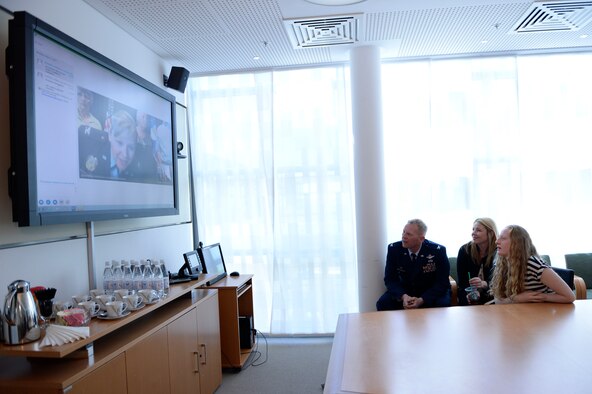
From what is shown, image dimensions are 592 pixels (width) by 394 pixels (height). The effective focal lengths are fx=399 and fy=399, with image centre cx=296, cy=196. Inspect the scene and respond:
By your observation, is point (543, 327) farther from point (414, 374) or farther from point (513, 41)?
point (513, 41)

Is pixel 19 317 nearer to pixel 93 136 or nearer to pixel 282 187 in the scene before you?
pixel 93 136

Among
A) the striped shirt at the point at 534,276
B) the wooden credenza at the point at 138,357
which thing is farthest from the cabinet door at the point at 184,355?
the striped shirt at the point at 534,276

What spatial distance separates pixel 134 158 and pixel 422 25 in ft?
9.03

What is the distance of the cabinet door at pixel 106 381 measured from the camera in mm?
1737

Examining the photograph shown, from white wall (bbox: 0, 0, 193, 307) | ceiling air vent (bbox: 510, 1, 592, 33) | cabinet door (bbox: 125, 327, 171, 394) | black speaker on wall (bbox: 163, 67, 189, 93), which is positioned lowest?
cabinet door (bbox: 125, 327, 171, 394)

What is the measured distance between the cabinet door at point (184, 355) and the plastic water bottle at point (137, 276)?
0.32 meters

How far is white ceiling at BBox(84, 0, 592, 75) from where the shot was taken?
316cm

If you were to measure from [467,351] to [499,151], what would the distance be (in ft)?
10.5

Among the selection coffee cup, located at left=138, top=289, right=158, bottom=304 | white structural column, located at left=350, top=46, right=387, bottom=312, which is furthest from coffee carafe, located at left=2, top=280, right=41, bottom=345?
white structural column, located at left=350, top=46, right=387, bottom=312

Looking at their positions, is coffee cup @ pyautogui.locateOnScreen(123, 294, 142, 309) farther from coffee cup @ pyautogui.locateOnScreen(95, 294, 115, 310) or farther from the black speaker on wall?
the black speaker on wall

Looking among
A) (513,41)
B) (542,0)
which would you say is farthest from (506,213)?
(542,0)

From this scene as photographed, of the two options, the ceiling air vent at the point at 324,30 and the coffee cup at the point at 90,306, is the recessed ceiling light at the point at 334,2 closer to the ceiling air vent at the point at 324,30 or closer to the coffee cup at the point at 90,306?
the ceiling air vent at the point at 324,30

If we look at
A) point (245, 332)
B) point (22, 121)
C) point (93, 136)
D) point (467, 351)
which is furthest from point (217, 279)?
point (467, 351)

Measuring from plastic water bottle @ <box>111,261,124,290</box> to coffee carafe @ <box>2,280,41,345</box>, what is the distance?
0.78 meters
